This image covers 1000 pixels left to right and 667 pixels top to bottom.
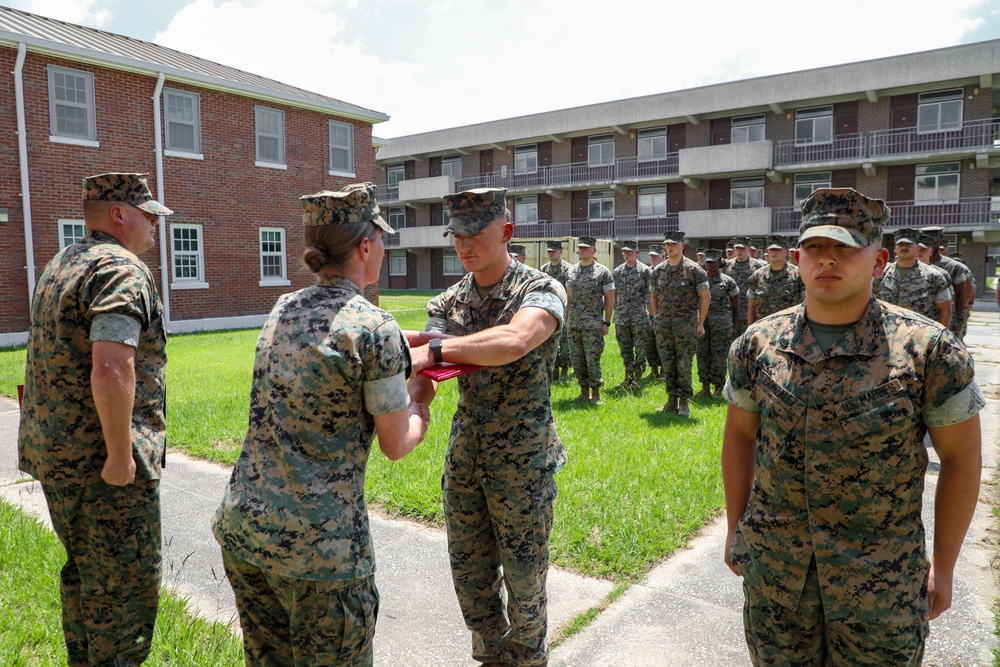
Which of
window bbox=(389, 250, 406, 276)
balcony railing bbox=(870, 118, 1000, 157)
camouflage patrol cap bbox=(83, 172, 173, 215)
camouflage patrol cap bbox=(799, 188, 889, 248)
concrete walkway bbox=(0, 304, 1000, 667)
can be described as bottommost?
concrete walkway bbox=(0, 304, 1000, 667)

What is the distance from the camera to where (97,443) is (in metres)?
2.98

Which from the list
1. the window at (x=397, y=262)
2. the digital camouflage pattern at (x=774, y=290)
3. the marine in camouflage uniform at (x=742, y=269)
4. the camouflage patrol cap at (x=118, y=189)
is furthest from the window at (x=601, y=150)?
the camouflage patrol cap at (x=118, y=189)

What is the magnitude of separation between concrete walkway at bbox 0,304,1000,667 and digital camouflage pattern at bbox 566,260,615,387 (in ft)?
15.2

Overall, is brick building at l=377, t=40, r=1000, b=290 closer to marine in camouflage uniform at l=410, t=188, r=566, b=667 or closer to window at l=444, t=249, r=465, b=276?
window at l=444, t=249, r=465, b=276

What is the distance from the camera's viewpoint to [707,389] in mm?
10609

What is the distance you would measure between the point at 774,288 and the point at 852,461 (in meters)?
8.56

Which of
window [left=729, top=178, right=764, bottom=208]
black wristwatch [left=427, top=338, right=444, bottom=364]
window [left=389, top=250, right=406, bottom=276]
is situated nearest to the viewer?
black wristwatch [left=427, top=338, right=444, bottom=364]

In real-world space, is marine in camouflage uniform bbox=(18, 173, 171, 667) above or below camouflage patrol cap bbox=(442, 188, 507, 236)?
below

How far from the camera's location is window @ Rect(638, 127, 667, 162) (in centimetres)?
3656

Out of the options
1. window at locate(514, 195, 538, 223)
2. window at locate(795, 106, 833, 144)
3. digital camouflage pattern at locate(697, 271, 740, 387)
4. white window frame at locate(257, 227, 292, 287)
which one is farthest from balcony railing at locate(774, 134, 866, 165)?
digital camouflage pattern at locate(697, 271, 740, 387)

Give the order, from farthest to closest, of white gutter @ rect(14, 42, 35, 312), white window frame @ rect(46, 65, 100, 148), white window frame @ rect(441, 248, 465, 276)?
white window frame @ rect(441, 248, 465, 276)
white window frame @ rect(46, 65, 100, 148)
white gutter @ rect(14, 42, 35, 312)

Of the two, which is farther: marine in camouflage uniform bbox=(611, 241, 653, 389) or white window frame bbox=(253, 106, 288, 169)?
white window frame bbox=(253, 106, 288, 169)

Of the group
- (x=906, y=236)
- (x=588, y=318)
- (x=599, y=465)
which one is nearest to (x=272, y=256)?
(x=588, y=318)

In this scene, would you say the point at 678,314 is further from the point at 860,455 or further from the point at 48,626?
the point at 48,626
